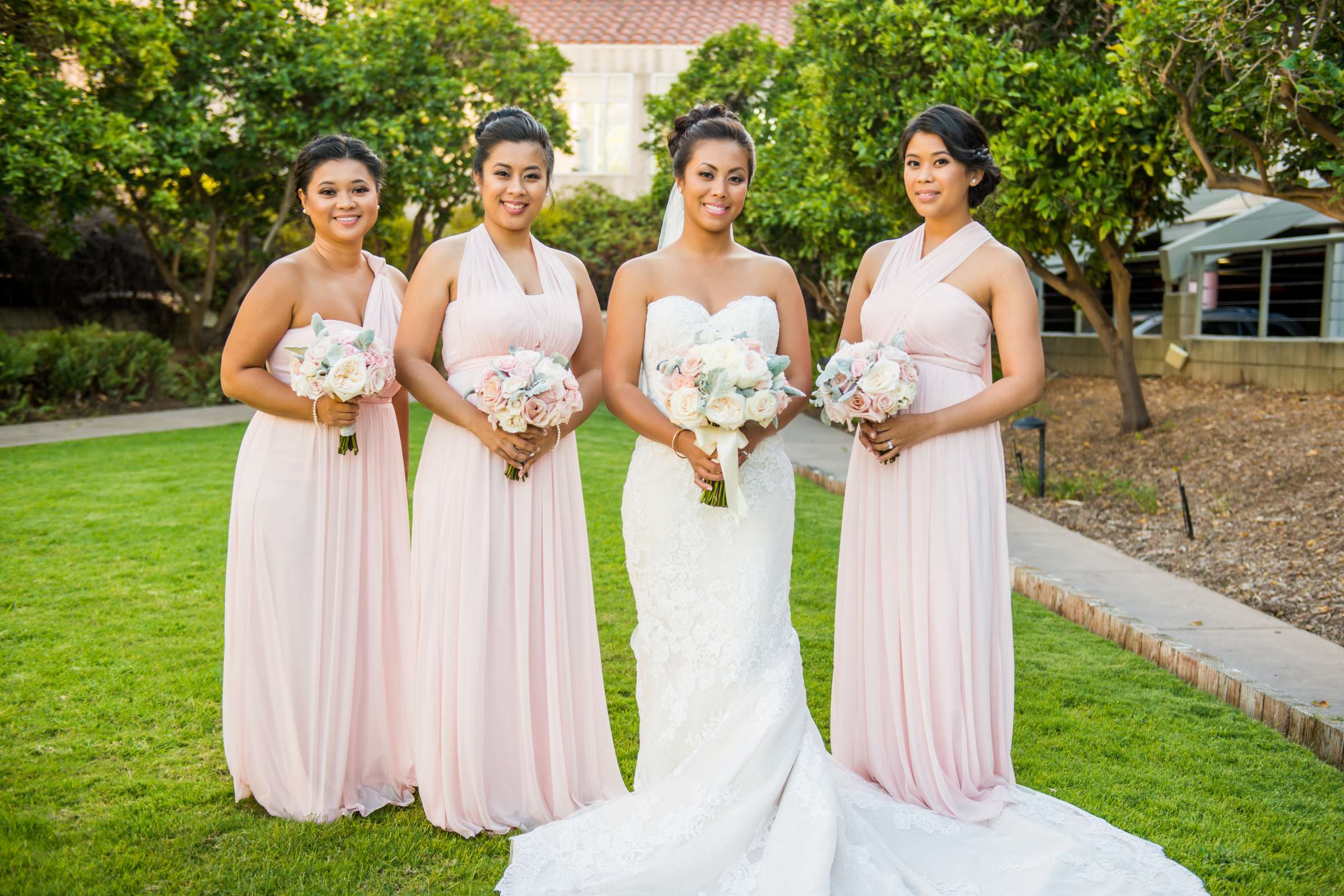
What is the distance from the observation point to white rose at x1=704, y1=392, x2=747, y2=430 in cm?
365

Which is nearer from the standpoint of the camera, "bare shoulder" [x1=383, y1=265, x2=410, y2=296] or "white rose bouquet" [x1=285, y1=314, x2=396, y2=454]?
"white rose bouquet" [x1=285, y1=314, x2=396, y2=454]

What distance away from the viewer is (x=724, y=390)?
3.63 m

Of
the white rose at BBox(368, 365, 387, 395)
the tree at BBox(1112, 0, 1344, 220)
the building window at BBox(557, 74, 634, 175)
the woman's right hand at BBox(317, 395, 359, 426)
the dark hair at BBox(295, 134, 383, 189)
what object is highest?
the building window at BBox(557, 74, 634, 175)

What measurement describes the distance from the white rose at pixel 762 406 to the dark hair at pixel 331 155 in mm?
1846

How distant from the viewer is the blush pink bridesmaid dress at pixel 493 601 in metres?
4.27

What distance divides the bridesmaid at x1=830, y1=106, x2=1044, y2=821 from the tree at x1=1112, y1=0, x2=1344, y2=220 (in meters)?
3.71

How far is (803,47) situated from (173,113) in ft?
29.7

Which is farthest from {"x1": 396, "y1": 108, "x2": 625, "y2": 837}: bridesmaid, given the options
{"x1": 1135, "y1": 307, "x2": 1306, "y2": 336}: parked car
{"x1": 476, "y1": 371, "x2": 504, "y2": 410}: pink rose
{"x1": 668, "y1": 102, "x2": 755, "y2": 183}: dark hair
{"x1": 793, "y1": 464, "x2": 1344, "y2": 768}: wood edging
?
{"x1": 1135, "y1": 307, "x2": 1306, "y2": 336}: parked car

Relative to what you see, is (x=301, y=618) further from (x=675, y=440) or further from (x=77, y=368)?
(x=77, y=368)

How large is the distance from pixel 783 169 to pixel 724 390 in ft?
48.6

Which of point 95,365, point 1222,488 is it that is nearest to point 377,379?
point 1222,488

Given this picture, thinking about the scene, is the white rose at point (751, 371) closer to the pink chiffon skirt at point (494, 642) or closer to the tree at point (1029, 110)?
the pink chiffon skirt at point (494, 642)

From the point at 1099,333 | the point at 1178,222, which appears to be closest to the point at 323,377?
the point at 1099,333

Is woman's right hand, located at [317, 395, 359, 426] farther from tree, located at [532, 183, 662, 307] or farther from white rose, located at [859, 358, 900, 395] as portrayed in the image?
tree, located at [532, 183, 662, 307]
